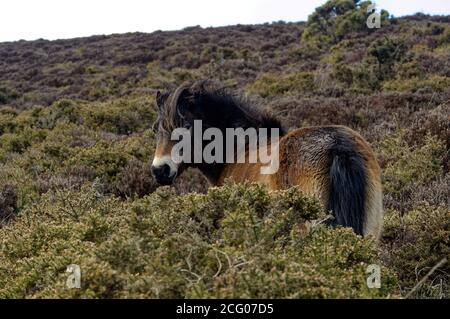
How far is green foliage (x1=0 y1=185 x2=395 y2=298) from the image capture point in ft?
6.32

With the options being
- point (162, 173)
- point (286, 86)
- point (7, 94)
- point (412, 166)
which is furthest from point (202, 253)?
point (7, 94)

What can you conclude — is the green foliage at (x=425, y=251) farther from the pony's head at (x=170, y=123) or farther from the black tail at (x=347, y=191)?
the pony's head at (x=170, y=123)

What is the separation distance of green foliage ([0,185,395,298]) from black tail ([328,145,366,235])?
0.44 meters

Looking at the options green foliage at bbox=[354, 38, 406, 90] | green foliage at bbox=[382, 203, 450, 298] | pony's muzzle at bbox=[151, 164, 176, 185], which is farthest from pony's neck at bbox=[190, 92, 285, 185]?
green foliage at bbox=[354, 38, 406, 90]

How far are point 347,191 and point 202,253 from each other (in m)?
1.23

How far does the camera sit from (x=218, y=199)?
2848 mm

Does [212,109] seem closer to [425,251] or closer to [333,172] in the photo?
[333,172]

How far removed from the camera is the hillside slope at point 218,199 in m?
2.08

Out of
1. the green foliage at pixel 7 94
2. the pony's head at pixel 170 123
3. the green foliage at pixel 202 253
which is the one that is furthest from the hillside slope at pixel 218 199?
the pony's head at pixel 170 123

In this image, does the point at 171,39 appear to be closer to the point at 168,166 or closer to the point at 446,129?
the point at 446,129

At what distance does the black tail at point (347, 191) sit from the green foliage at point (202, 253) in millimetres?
438

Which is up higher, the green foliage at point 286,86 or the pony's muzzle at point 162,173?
the green foliage at point 286,86

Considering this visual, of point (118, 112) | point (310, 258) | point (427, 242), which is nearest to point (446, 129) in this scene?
point (427, 242)

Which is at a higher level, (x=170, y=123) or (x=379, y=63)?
(x=379, y=63)
